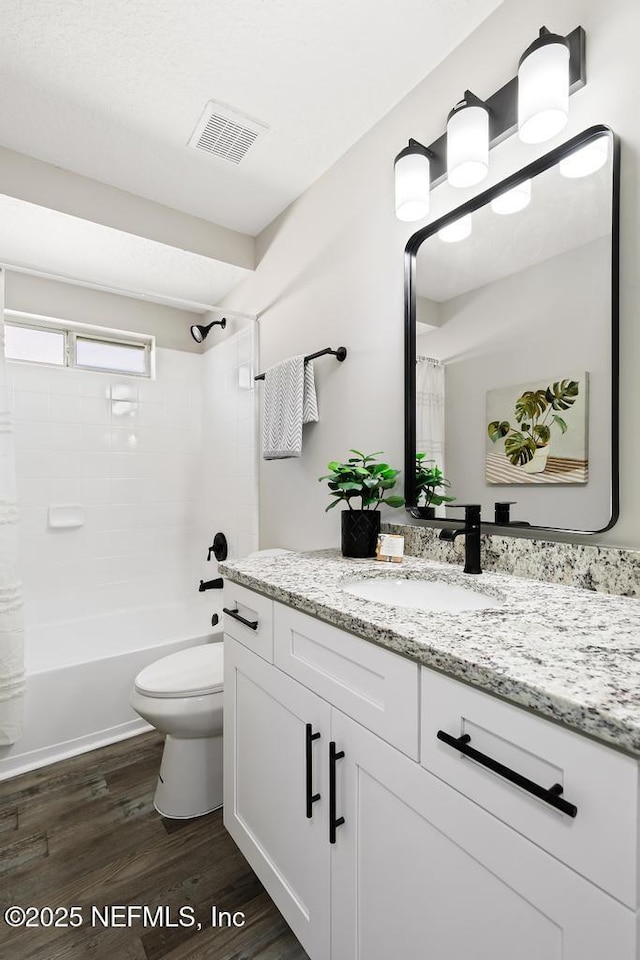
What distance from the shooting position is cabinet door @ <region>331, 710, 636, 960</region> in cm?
54

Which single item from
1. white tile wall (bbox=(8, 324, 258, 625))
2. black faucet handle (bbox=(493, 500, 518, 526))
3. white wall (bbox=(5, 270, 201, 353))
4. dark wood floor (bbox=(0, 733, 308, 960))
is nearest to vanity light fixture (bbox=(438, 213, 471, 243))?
black faucet handle (bbox=(493, 500, 518, 526))

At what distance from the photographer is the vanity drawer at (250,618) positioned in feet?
3.84

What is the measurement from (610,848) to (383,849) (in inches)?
17.5

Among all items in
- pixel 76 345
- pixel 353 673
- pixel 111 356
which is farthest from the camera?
pixel 111 356

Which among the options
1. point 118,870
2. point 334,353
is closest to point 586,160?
point 334,353

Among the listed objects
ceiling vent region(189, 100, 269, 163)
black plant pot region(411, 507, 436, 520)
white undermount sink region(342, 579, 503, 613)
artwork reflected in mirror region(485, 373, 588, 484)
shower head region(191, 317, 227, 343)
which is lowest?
Result: white undermount sink region(342, 579, 503, 613)

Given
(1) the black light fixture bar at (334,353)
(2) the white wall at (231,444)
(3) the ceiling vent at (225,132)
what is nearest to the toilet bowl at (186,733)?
(2) the white wall at (231,444)

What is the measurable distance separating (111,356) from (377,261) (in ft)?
6.19

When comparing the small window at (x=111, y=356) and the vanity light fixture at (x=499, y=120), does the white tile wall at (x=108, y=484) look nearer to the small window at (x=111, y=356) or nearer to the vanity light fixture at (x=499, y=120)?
the small window at (x=111, y=356)

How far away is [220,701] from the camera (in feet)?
5.27

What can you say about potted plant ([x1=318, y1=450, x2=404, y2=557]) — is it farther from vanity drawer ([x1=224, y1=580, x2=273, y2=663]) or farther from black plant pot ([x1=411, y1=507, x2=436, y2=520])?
vanity drawer ([x1=224, y1=580, x2=273, y2=663])

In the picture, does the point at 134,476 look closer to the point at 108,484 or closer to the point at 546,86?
the point at 108,484

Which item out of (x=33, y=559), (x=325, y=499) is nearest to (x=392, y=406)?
(x=325, y=499)

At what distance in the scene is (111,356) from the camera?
289 cm
